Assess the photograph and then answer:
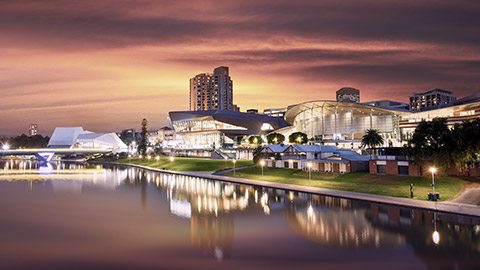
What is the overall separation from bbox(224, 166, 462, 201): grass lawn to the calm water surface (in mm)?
5376

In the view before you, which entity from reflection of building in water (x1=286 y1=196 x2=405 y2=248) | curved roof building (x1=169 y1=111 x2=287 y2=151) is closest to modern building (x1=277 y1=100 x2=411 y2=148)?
curved roof building (x1=169 y1=111 x2=287 y2=151)

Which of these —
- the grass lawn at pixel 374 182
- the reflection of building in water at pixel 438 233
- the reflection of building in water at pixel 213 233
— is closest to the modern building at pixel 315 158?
the grass lawn at pixel 374 182

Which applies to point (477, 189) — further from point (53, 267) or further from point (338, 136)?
point (338, 136)

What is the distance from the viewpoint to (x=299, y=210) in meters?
34.3

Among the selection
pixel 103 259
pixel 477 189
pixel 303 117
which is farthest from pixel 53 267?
pixel 303 117

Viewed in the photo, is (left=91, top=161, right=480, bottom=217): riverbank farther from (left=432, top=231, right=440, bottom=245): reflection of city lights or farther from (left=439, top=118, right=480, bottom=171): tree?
(left=439, top=118, right=480, bottom=171): tree

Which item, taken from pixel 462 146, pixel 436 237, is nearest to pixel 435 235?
pixel 436 237

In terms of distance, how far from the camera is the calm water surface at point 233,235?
785 inches

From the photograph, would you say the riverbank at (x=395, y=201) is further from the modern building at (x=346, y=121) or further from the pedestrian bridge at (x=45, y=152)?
the pedestrian bridge at (x=45, y=152)

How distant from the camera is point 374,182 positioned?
4619cm

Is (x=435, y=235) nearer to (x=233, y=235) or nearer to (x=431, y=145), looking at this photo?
(x=233, y=235)

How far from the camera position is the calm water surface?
19938 millimetres

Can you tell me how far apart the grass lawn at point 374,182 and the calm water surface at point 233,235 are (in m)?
Answer: 5.38

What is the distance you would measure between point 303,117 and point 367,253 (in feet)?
346
